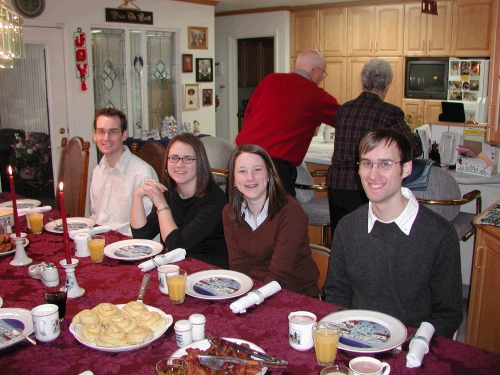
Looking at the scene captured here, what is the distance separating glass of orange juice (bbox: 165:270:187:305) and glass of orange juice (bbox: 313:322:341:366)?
0.51 meters

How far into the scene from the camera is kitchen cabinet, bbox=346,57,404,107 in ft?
22.1

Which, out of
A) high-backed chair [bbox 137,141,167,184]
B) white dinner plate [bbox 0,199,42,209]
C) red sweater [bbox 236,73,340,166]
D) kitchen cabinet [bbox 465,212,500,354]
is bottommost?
kitchen cabinet [bbox 465,212,500,354]

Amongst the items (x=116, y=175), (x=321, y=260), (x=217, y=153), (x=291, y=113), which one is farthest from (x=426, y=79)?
(x=321, y=260)

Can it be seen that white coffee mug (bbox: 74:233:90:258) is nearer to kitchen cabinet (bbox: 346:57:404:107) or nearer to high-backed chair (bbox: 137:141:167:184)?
high-backed chair (bbox: 137:141:167:184)

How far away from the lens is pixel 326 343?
1277 millimetres

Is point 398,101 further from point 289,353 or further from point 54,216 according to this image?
point 289,353

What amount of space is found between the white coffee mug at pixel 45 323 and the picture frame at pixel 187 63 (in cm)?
568

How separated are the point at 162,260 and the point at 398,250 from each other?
0.86 meters

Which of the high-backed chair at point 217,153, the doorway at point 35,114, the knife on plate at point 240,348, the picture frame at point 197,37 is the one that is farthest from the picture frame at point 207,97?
the knife on plate at point 240,348

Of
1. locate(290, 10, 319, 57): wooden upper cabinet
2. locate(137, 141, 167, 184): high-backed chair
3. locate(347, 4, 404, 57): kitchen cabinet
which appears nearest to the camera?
locate(137, 141, 167, 184): high-backed chair

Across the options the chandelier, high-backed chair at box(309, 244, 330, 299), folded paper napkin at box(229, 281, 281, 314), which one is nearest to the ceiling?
the chandelier

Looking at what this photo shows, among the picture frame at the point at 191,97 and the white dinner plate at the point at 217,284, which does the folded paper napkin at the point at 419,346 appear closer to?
the white dinner plate at the point at 217,284

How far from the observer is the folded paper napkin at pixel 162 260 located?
196 centimetres

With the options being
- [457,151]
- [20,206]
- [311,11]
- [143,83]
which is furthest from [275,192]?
[311,11]
